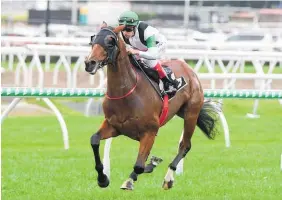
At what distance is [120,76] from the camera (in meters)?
6.77

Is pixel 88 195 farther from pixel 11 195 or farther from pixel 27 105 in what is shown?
pixel 27 105

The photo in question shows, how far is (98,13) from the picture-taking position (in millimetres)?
28766

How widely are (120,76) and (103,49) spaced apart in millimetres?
450

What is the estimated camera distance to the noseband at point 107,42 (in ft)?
21.0

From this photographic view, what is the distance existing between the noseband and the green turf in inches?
53.7

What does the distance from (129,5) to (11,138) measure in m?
19.4

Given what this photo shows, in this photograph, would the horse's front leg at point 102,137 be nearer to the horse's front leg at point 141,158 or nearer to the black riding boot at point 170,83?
the horse's front leg at point 141,158

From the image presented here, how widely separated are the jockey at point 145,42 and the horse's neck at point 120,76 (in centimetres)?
14

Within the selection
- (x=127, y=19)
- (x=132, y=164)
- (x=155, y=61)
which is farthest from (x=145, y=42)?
(x=132, y=164)

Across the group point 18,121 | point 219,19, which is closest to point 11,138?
point 18,121

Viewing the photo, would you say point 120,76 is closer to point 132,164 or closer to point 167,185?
point 167,185

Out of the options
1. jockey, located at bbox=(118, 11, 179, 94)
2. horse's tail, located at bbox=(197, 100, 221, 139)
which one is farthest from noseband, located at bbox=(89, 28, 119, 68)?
horse's tail, located at bbox=(197, 100, 221, 139)

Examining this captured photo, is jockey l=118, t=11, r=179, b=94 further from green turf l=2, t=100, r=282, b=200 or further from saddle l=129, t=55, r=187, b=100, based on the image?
green turf l=2, t=100, r=282, b=200

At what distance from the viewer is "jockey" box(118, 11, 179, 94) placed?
22.7ft
